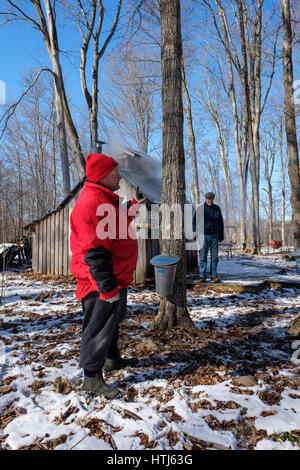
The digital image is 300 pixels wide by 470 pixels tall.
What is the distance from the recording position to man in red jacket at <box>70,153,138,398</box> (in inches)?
93.3

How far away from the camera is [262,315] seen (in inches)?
204

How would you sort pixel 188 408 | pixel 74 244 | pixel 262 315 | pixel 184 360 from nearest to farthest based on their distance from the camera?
pixel 188 408
pixel 74 244
pixel 184 360
pixel 262 315

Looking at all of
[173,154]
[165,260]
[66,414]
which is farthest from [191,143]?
[66,414]

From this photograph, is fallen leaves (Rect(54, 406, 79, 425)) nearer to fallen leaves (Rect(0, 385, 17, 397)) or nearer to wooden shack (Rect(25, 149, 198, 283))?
fallen leaves (Rect(0, 385, 17, 397))

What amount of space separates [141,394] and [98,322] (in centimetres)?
82

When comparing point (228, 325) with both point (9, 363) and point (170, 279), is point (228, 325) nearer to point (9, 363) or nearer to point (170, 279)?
point (170, 279)

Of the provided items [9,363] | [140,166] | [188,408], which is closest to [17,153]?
[140,166]

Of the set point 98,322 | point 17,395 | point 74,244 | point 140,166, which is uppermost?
point 140,166

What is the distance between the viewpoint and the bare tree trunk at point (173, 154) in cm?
411

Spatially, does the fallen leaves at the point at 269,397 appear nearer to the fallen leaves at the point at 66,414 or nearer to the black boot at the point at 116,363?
the black boot at the point at 116,363

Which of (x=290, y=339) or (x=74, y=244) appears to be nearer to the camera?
(x=74, y=244)

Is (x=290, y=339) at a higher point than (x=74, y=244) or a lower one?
lower

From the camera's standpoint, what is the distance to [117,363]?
10.0 feet

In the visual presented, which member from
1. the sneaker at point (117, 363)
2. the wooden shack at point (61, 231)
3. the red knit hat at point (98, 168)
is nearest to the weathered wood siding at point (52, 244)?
the wooden shack at point (61, 231)
